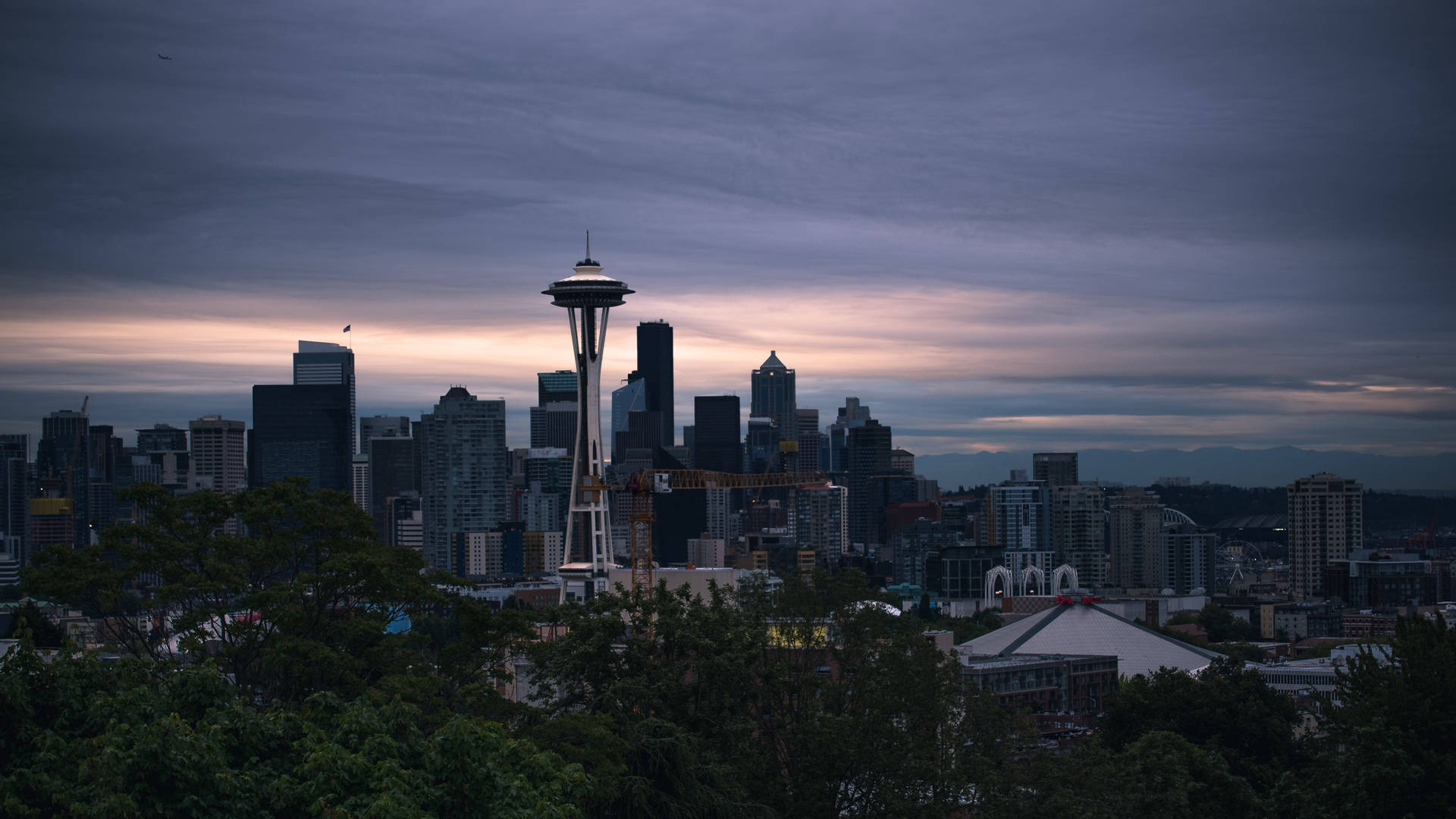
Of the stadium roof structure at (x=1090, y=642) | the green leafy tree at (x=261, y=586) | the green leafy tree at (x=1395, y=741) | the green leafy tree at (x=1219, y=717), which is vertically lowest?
the stadium roof structure at (x=1090, y=642)

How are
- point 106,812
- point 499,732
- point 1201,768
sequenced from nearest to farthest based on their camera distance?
point 106,812
point 499,732
point 1201,768

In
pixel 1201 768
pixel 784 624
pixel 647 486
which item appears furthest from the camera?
pixel 647 486

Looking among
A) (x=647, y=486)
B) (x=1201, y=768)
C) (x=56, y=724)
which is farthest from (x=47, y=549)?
(x=647, y=486)

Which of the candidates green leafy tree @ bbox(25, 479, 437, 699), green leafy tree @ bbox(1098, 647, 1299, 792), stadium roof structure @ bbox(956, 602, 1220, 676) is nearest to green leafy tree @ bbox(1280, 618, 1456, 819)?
green leafy tree @ bbox(1098, 647, 1299, 792)

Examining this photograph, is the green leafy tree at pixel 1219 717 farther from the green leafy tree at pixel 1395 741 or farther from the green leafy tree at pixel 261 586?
the green leafy tree at pixel 261 586

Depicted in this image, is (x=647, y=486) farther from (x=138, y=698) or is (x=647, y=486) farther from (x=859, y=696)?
(x=138, y=698)

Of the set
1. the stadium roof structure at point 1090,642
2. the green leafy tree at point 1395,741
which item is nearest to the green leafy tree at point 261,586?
the green leafy tree at point 1395,741

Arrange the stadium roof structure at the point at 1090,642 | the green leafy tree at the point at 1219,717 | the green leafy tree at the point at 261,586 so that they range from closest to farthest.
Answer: the green leafy tree at the point at 261,586 → the green leafy tree at the point at 1219,717 → the stadium roof structure at the point at 1090,642
